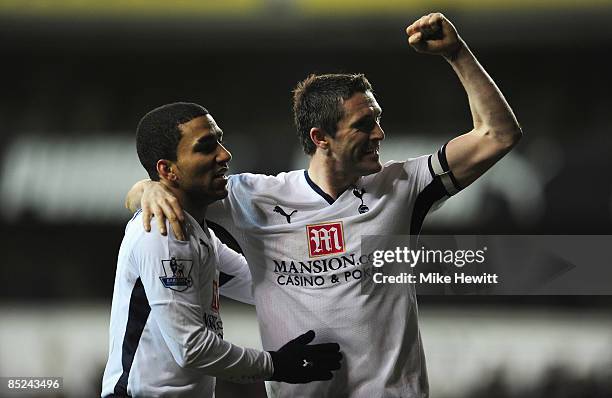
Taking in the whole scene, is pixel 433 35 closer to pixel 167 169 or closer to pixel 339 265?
pixel 339 265

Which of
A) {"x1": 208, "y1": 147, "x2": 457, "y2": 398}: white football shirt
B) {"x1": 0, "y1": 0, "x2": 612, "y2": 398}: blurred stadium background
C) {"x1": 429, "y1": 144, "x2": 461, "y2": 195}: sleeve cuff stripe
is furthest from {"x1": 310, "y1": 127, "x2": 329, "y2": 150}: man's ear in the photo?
{"x1": 0, "y1": 0, "x2": 612, "y2": 398}: blurred stadium background

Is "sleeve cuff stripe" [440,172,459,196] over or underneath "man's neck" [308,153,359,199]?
underneath

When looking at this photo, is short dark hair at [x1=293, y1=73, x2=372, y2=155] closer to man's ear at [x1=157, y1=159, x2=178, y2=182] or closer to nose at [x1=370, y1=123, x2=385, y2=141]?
nose at [x1=370, y1=123, x2=385, y2=141]

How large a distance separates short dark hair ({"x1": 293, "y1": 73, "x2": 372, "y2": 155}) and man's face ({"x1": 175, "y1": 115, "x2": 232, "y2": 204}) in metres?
0.36

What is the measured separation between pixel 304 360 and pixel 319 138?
63 cm

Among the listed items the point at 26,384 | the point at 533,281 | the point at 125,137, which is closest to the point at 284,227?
the point at 533,281

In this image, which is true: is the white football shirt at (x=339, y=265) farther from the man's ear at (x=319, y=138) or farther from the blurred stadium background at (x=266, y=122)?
the blurred stadium background at (x=266, y=122)

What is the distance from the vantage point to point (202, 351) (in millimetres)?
1974

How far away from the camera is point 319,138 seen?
7.93 feet

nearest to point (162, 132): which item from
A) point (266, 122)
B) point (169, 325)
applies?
point (169, 325)

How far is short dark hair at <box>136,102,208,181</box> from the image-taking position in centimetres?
215

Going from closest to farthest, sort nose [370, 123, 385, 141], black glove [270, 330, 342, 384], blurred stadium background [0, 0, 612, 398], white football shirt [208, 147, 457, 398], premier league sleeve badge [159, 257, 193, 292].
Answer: premier league sleeve badge [159, 257, 193, 292], black glove [270, 330, 342, 384], white football shirt [208, 147, 457, 398], nose [370, 123, 385, 141], blurred stadium background [0, 0, 612, 398]

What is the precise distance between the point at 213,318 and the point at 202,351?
16cm

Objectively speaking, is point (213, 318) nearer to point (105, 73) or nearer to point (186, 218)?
point (186, 218)
